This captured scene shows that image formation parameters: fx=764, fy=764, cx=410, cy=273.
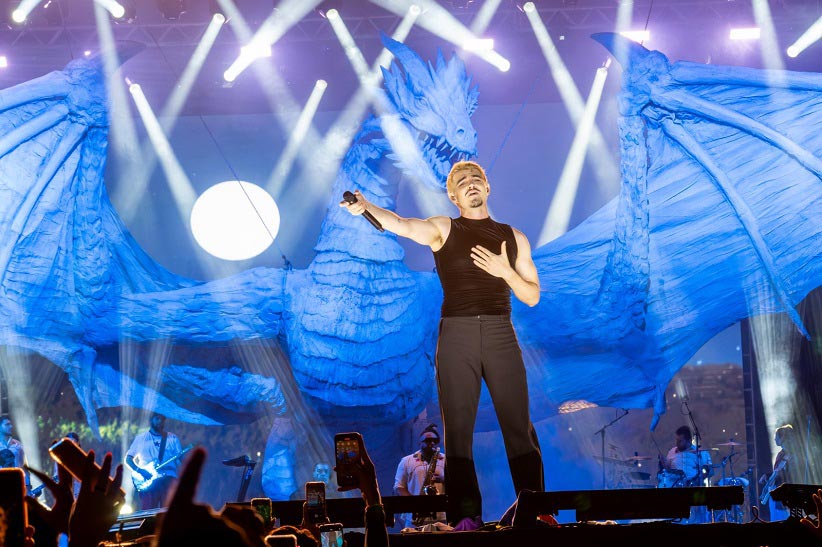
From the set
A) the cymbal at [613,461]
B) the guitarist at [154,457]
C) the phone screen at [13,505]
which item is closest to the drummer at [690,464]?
the cymbal at [613,461]

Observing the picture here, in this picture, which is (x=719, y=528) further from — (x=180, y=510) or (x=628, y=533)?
(x=180, y=510)

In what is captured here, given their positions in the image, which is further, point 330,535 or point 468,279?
point 468,279

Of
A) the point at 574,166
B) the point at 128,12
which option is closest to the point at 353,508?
the point at 574,166

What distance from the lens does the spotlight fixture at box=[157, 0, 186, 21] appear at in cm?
770

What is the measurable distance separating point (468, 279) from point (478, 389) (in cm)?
40

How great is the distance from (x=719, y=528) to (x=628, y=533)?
0.63ft

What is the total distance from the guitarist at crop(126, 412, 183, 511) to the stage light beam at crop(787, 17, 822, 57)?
23.2 feet

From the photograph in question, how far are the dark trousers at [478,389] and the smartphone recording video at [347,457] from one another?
0.99 metres

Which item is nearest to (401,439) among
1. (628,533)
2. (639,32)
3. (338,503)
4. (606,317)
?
(606,317)

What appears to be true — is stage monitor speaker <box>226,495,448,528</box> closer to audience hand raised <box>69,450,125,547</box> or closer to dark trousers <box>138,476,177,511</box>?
audience hand raised <box>69,450,125,547</box>

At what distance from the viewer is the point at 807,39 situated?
7.55m

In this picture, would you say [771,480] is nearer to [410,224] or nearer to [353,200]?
[410,224]

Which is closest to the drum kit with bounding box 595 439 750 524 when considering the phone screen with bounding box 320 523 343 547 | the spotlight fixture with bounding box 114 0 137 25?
the phone screen with bounding box 320 523 343 547

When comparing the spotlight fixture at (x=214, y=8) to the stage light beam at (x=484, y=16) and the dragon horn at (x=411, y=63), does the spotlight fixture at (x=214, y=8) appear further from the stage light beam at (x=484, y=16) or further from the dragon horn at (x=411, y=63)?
the stage light beam at (x=484, y=16)
